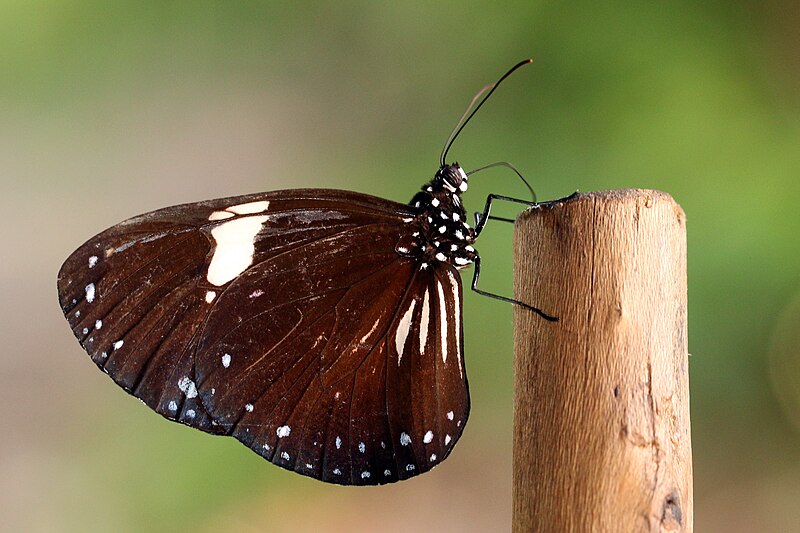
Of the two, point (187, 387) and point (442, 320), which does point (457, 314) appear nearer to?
point (442, 320)

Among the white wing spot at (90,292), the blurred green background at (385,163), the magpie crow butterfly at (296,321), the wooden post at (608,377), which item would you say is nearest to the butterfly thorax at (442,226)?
the magpie crow butterfly at (296,321)

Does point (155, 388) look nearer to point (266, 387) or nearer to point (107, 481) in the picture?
point (266, 387)

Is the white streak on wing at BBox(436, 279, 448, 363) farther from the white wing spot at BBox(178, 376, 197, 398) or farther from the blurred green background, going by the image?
the blurred green background

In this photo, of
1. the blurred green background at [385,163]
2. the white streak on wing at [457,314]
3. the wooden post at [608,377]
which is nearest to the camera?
the wooden post at [608,377]

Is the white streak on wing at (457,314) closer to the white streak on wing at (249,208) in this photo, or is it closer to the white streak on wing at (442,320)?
the white streak on wing at (442,320)

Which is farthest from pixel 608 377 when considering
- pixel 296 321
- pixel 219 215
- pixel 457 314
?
pixel 219 215
